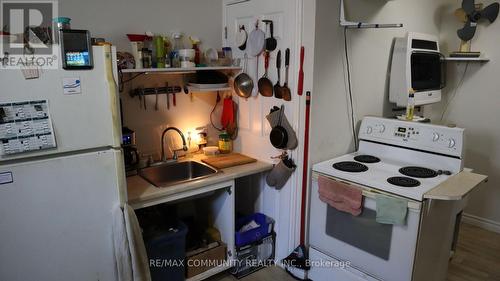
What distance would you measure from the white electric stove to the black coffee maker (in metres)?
1.26

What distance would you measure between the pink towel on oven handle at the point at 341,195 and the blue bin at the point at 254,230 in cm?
55

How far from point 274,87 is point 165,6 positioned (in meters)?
1.01

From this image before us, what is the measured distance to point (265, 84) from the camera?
2.53m

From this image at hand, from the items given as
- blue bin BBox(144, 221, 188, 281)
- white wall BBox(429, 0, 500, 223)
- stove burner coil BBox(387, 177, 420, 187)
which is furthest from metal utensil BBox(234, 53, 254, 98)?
white wall BBox(429, 0, 500, 223)

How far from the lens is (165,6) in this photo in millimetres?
2537

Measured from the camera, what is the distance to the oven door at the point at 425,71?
2666 mm

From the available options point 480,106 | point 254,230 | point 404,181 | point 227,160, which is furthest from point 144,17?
point 480,106

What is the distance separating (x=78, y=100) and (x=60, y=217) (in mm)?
573

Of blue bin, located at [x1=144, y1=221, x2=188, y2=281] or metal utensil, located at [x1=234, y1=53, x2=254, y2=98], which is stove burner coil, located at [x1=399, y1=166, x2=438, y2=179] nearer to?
metal utensil, located at [x1=234, y1=53, x2=254, y2=98]

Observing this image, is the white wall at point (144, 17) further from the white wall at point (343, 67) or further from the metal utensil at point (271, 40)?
the white wall at point (343, 67)

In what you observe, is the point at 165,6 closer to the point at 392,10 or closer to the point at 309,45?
the point at 309,45

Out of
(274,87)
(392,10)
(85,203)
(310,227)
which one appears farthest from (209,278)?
(392,10)

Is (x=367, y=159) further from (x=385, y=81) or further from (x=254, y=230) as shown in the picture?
(x=254, y=230)

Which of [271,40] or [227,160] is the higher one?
[271,40]
